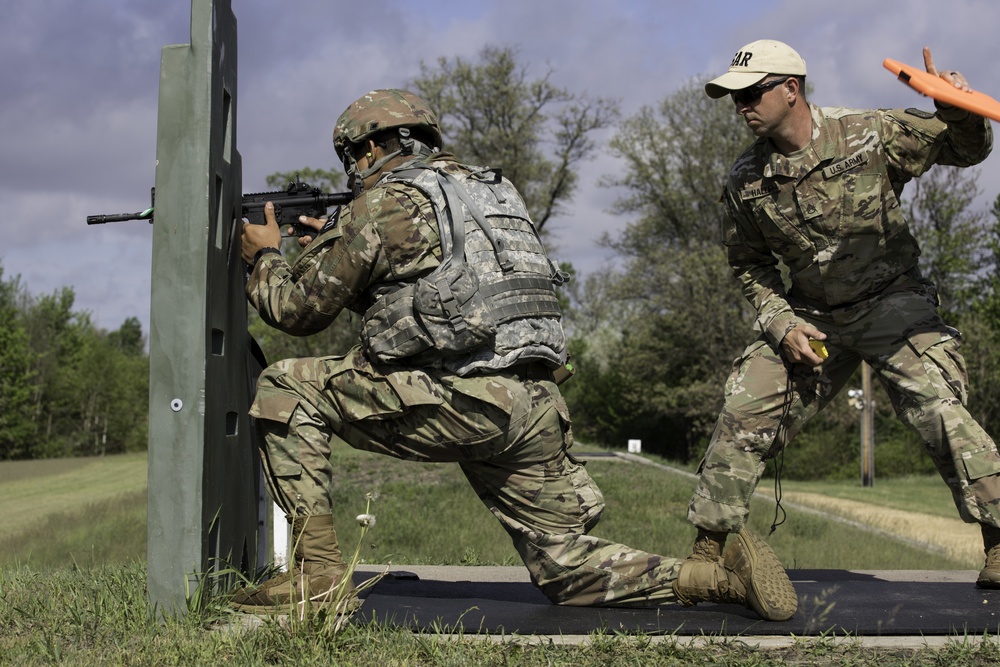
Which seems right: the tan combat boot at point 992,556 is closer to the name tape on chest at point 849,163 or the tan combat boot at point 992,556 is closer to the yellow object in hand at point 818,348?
the yellow object in hand at point 818,348

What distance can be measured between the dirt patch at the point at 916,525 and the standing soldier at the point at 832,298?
14.0 feet

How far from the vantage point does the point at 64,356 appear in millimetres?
53312

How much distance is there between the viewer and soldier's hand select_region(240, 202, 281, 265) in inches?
182

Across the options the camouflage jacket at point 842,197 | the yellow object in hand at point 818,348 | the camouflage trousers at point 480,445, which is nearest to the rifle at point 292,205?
the camouflage trousers at point 480,445

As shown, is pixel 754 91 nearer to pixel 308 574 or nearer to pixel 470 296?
pixel 470 296

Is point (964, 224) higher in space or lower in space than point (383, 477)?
higher

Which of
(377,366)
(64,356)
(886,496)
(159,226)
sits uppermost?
(64,356)

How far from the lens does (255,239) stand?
182 inches

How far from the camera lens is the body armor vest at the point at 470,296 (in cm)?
412

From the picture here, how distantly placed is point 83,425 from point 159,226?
170 ft

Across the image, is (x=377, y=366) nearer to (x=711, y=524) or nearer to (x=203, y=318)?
(x=203, y=318)

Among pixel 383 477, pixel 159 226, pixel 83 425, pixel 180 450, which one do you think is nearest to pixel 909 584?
pixel 180 450

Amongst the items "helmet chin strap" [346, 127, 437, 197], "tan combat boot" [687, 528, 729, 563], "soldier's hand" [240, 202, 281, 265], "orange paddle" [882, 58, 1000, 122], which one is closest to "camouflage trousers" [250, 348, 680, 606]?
"tan combat boot" [687, 528, 729, 563]

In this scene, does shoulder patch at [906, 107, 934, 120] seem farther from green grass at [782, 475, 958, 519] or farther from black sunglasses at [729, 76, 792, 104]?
green grass at [782, 475, 958, 519]
